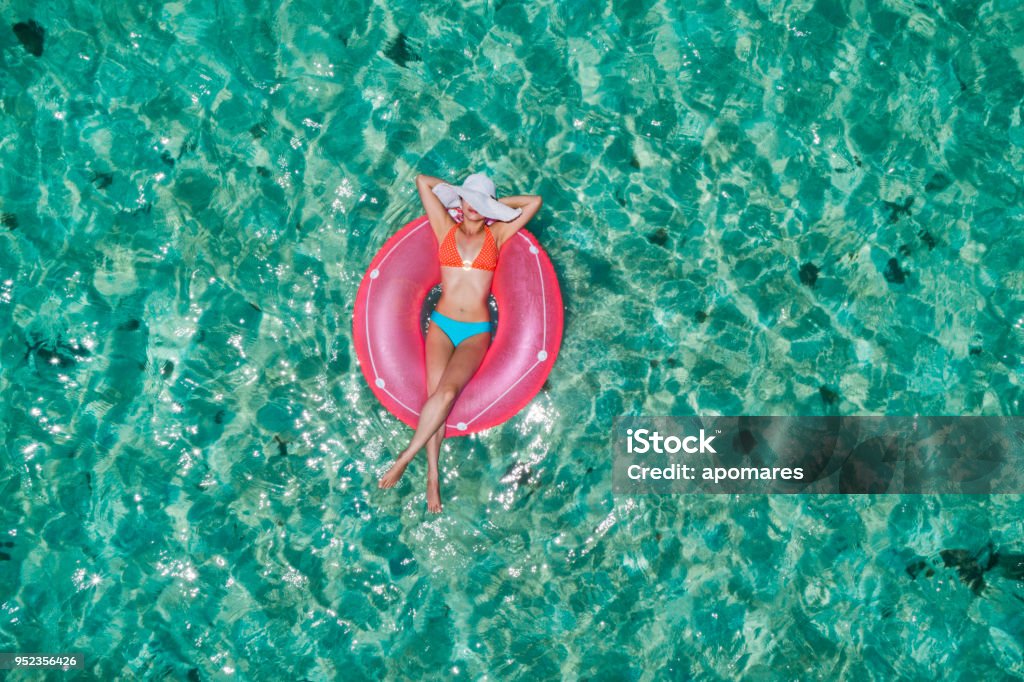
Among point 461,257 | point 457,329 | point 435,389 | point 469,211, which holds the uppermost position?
point 469,211

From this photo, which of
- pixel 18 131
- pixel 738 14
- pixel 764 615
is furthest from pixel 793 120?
pixel 18 131

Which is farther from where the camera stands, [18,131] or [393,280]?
[18,131]

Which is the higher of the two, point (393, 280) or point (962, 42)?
point (962, 42)

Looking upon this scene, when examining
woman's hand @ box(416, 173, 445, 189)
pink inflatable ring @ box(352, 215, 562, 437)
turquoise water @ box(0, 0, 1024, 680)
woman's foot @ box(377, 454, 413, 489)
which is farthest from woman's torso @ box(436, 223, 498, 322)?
woman's foot @ box(377, 454, 413, 489)

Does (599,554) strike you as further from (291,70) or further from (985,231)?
(291,70)

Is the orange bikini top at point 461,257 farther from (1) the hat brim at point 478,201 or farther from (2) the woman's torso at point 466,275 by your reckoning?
(1) the hat brim at point 478,201

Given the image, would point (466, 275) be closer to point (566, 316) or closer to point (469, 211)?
point (469, 211)

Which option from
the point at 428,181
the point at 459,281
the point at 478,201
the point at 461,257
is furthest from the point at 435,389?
the point at 428,181
